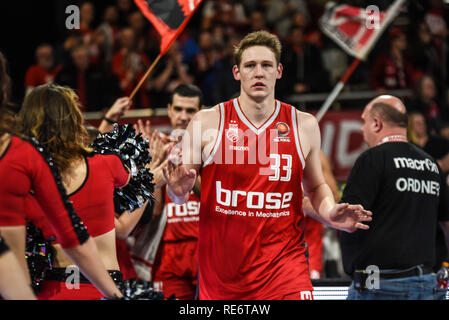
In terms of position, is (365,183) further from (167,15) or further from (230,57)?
(230,57)

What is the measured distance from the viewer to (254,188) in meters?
4.91

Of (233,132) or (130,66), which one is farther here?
(130,66)

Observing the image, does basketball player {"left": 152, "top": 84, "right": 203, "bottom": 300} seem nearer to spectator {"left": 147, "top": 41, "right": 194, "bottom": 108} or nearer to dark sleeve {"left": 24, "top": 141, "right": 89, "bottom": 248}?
dark sleeve {"left": 24, "top": 141, "right": 89, "bottom": 248}

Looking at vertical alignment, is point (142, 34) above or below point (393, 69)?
above

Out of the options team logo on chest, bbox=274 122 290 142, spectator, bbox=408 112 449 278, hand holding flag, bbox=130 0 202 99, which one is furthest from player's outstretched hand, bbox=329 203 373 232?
hand holding flag, bbox=130 0 202 99

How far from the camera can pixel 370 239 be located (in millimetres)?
5516

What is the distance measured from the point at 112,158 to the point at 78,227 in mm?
789

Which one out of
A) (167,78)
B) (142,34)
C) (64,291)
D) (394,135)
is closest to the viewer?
(64,291)

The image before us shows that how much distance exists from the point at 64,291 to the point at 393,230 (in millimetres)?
2733

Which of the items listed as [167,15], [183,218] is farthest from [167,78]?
[183,218]

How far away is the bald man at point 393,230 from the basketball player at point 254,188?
0.59 m

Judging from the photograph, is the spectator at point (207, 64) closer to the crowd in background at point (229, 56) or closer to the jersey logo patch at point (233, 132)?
the crowd in background at point (229, 56)

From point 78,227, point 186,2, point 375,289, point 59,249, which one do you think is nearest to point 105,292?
point 78,227

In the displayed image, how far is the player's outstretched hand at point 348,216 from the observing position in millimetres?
4484
